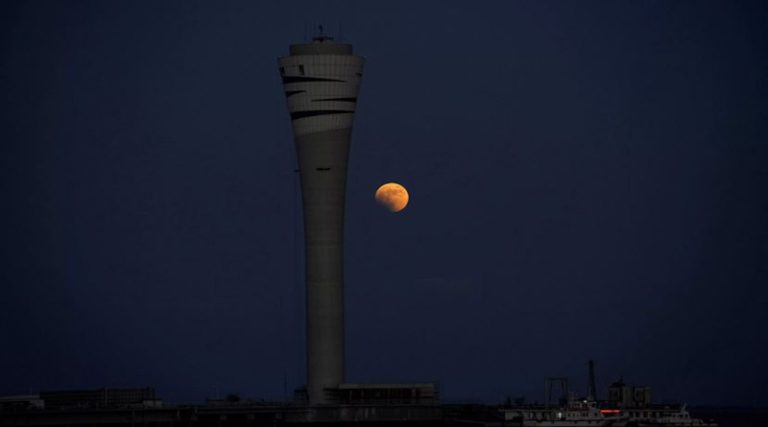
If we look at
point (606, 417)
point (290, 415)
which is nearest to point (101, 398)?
point (290, 415)

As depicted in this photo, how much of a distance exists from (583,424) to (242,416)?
133 feet

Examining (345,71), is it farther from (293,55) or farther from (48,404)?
(48,404)

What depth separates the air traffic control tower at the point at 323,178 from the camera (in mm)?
187500

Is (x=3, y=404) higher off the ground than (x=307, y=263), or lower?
lower

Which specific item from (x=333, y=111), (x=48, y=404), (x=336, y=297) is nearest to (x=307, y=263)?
(x=336, y=297)

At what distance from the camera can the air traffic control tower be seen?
18750 cm

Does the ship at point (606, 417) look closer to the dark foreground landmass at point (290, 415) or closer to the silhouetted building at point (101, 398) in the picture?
the dark foreground landmass at point (290, 415)

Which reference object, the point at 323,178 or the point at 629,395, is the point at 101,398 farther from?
the point at 629,395

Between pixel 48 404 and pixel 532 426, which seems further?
pixel 48 404

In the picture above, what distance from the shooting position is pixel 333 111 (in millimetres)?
188625

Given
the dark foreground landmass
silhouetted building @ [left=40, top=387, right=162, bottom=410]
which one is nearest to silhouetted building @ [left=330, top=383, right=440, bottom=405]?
the dark foreground landmass

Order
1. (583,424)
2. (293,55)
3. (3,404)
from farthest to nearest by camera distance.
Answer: (293,55)
(3,404)
(583,424)

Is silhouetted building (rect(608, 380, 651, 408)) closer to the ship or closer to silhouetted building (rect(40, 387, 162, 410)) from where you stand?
the ship

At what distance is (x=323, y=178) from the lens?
7357 inches
